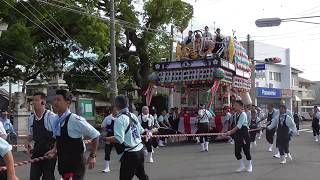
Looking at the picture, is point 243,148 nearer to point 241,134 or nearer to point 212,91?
point 241,134

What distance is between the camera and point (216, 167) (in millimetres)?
13414

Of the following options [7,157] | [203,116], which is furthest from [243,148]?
[7,157]

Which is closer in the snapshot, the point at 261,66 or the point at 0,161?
the point at 0,161

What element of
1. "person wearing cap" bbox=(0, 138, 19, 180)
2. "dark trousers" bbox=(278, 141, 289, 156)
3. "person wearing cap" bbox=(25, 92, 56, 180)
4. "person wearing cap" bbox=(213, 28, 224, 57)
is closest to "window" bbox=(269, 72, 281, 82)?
"person wearing cap" bbox=(213, 28, 224, 57)

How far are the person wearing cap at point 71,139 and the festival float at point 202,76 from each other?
50.6 ft

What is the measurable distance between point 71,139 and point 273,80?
2406 inches

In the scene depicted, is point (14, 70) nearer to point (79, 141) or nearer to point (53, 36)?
point (53, 36)

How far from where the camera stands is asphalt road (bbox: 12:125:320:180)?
11.6m

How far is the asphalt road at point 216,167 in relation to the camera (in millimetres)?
11561

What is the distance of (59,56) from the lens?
3231 cm

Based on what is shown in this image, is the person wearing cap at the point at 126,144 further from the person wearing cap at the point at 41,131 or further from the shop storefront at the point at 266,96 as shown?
the shop storefront at the point at 266,96

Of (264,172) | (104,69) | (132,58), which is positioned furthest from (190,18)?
(264,172)

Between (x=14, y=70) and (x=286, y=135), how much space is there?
20.0 metres

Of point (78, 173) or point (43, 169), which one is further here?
point (43, 169)
